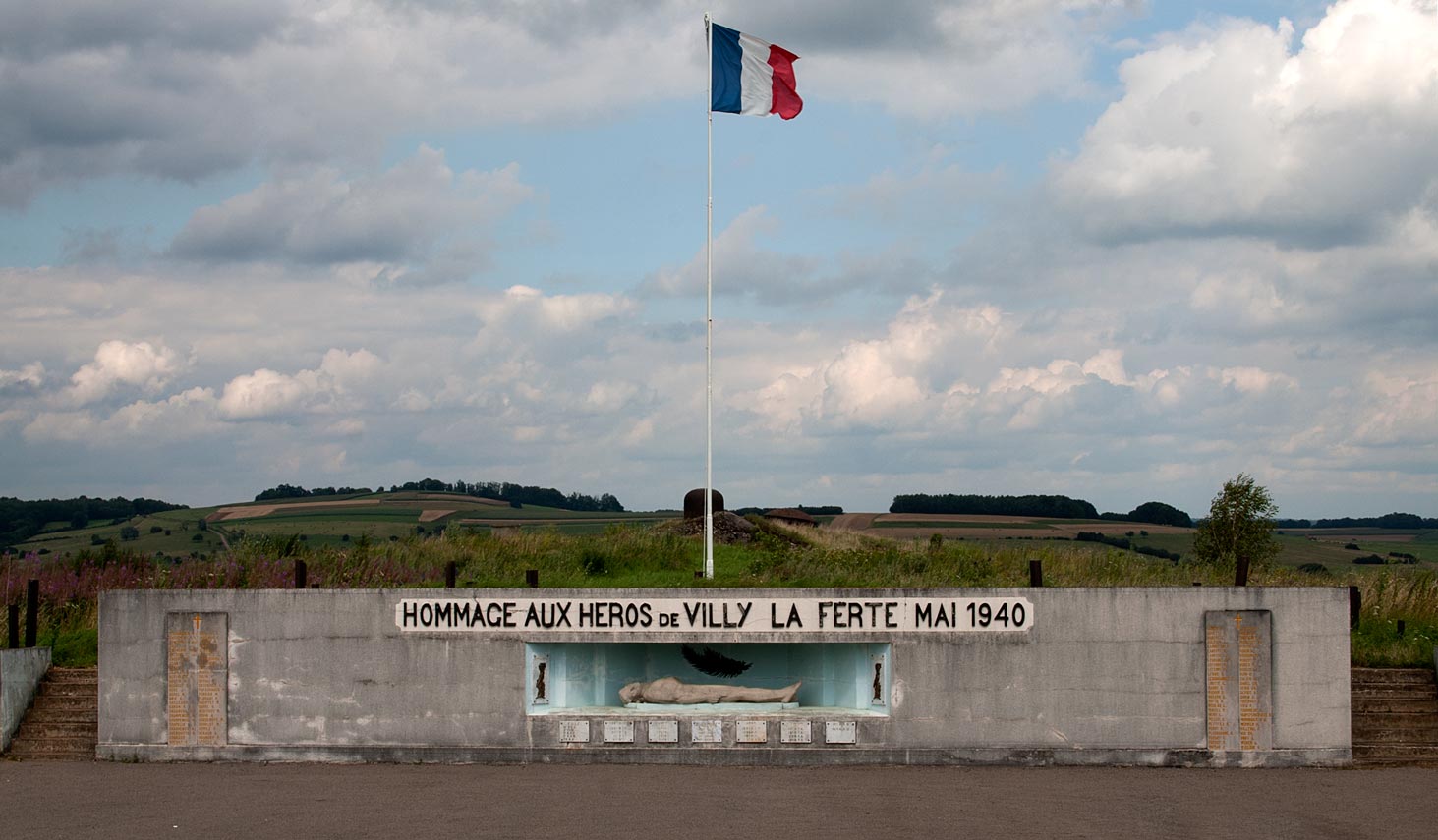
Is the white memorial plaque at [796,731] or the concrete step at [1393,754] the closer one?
the white memorial plaque at [796,731]

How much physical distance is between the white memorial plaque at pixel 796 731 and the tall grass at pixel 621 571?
391 centimetres

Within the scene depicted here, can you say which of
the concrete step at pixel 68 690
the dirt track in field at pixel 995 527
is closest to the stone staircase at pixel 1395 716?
the concrete step at pixel 68 690

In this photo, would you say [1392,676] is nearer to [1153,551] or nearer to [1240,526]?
[1240,526]

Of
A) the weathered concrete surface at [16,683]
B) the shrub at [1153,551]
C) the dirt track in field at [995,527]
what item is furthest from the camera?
the dirt track in field at [995,527]

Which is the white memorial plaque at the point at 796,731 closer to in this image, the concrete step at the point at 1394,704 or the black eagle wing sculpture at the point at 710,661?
the black eagle wing sculpture at the point at 710,661

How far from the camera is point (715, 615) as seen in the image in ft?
64.1

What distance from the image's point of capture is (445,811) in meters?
16.2

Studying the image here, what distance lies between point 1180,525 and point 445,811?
81.1 m

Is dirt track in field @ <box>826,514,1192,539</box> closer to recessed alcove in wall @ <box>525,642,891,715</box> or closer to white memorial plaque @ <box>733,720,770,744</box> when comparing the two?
recessed alcove in wall @ <box>525,642,891,715</box>

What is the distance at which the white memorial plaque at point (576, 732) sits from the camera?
765 inches

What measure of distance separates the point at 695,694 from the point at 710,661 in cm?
82

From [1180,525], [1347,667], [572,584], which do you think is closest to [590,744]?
[572,584]

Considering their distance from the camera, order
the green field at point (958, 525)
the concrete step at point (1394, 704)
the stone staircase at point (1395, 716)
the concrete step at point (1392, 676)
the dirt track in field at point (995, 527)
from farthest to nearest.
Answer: the green field at point (958, 525)
the dirt track in field at point (995, 527)
the concrete step at point (1392, 676)
the concrete step at point (1394, 704)
the stone staircase at point (1395, 716)

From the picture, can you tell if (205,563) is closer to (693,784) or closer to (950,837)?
(693,784)
